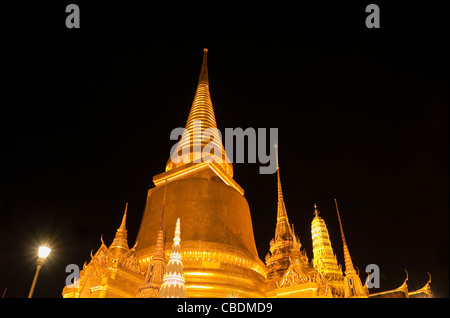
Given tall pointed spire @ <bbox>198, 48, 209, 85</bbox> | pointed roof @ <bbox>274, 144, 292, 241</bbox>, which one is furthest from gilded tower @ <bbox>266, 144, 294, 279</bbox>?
tall pointed spire @ <bbox>198, 48, 209, 85</bbox>

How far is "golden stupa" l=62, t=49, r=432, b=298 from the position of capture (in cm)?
1035

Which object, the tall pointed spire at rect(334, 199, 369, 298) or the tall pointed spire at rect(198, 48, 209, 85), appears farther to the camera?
the tall pointed spire at rect(198, 48, 209, 85)

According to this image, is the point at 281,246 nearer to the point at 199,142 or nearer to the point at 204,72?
the point at 199,142

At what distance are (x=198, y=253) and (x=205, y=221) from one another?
61.8 inches

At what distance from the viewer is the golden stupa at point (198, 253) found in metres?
10.4

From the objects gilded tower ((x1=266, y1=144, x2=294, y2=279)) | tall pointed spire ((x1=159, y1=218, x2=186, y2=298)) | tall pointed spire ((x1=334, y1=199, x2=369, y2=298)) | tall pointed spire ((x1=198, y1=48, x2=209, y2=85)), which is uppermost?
A: tall pointed spire ((x1=198, y1=48, x2=209, y2=85))

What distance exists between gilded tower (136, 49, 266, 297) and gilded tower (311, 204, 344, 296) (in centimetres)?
1283

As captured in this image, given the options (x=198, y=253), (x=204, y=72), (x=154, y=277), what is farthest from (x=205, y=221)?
(x=204, y=72)

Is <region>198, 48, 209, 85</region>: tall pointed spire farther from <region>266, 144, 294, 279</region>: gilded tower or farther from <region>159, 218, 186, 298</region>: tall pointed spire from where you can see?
<region>159, 218, 186, 298</region>: tall pointed spire

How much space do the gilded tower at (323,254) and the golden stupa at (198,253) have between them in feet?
27.3

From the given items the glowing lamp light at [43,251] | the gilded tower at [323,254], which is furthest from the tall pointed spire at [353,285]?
the gilded tower at [323,254]

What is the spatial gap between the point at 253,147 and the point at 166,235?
7.68 meters

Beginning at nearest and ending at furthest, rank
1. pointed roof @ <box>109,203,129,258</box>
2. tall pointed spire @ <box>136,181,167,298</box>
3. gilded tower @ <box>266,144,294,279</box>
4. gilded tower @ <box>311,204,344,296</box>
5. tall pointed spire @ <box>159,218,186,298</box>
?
1. tall pointed spire @ <box>159,218,186,298</box>
2. tall pointed spire @ <box>136,181,167,298</box>
3. pointed roof @ <box>109,203,129,258</box>
4. gilded tower @ <box>266,144,294,279</box>
5. gilded tower @ <box>311,204,344,296</box>
